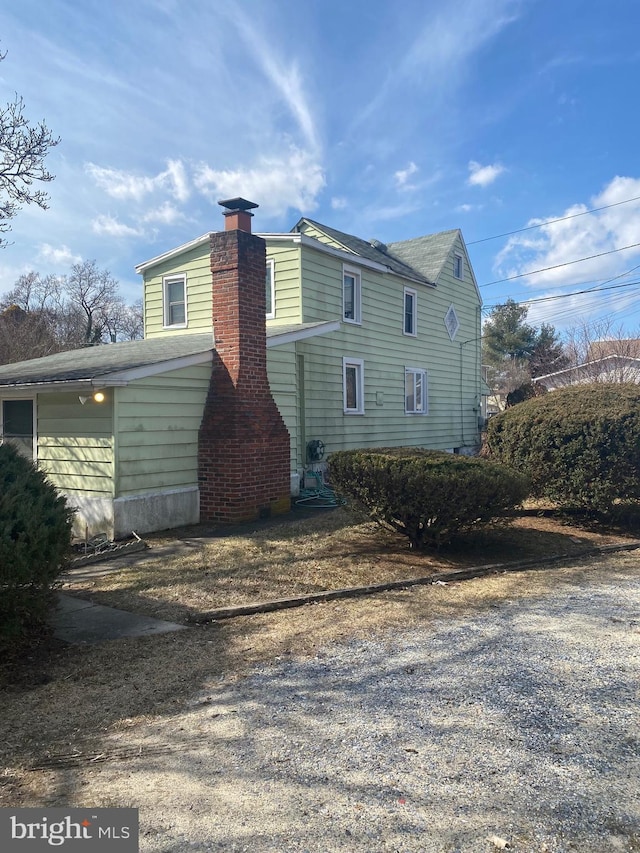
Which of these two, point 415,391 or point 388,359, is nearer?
point 388,359

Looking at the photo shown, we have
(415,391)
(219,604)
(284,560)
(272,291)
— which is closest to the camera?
(219,604)

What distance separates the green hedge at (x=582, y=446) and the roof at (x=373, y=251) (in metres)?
7.89

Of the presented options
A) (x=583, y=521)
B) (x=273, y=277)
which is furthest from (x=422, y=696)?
(x=273, y=277)

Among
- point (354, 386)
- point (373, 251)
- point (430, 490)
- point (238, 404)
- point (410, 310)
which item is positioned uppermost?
point (373, 251)

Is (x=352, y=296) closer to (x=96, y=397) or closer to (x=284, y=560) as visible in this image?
(x=96, y=397)

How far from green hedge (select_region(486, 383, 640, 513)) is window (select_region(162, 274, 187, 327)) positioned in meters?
8.99

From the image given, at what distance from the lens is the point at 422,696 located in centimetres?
372

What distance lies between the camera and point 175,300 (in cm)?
1541

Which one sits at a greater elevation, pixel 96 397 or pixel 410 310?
pixel 410 310

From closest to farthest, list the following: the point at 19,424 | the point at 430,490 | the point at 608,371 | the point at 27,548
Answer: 1. the point at 27,548
2. the point at 430,490
3. the point at 19,424
4. the point at 608,371

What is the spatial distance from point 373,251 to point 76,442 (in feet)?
37.3

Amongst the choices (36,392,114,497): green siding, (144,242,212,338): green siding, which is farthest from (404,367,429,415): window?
(36,392,114,497): green siding

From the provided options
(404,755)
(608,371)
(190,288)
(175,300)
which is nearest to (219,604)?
(404,755)

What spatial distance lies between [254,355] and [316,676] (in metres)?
7.14
